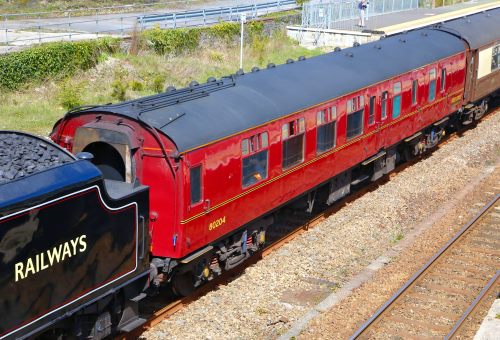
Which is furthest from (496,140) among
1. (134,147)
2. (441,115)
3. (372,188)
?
(134,147)

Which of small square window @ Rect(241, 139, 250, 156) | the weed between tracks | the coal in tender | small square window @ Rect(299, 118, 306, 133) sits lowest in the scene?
the weed between tracks

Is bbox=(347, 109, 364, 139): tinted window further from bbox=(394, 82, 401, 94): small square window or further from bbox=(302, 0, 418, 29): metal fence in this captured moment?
bbox=(302, 0, 418, 29): metal fence

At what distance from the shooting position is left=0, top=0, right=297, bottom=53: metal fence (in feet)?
97.6

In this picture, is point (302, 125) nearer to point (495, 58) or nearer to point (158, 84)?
point (158, 84)

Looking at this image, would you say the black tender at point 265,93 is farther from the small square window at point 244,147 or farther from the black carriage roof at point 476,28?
the black carriage roof at point 476,28

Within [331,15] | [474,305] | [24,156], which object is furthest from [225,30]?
[24,156]

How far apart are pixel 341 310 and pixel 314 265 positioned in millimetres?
2079

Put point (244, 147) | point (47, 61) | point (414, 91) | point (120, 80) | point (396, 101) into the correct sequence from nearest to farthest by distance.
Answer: point (244, 147)
point (396, 101)
point (414, 91)
point (47, 61)
point (120, 80)

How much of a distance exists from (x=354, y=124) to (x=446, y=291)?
5.03 meters

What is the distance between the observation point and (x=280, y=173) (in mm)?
14148

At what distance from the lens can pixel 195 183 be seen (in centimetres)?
1159

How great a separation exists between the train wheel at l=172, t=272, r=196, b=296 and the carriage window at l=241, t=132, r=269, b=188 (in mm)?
1885

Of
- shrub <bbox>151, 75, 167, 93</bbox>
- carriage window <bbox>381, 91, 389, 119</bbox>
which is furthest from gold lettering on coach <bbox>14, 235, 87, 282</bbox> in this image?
shrub <bbox>151, 75, 167, 93</bbox>

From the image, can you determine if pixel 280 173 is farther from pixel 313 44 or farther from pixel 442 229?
pixel 313 44
